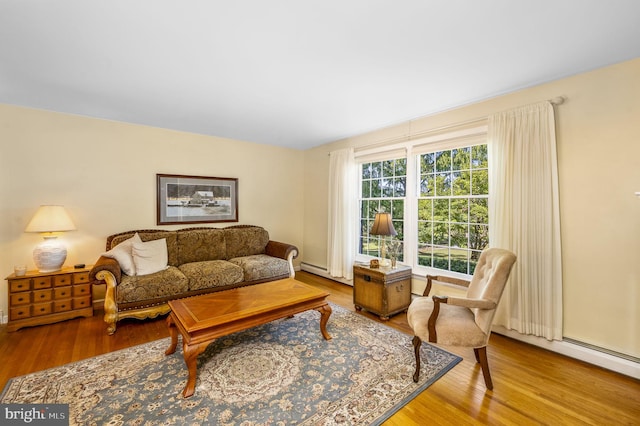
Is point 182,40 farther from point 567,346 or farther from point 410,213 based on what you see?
point 567,346

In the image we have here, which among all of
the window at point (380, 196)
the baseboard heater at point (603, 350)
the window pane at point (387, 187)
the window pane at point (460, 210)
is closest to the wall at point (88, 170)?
the window at point (380, 196)

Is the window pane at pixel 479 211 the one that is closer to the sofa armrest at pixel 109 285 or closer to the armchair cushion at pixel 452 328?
the armchair cushion at pixel 452 328

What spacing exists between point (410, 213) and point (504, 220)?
3.86 feet

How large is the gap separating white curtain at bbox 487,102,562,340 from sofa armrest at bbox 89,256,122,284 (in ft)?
13.6

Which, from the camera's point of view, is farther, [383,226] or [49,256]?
[383,226]

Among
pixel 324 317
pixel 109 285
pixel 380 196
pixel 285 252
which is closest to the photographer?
pixel 324 317

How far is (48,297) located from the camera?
304cm

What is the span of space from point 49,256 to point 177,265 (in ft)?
4.40

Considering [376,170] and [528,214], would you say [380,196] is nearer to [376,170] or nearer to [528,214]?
[376,170]

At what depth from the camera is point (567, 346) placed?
244 centimetres

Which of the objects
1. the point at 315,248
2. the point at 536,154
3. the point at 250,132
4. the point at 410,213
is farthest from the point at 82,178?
the point at 536,154

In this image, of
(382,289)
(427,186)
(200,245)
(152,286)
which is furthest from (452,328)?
(200,245)

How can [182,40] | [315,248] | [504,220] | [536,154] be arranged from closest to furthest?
[182,40] → [536,154] → [504,220] → [315,248]

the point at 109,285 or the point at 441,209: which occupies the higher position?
the point at 441,209
